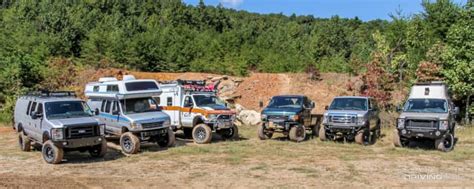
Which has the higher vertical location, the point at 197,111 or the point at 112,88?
the point at 112,88

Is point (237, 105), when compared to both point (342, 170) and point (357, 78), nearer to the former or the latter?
point (357, 78)

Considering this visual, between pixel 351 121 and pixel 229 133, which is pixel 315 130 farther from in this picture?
pixel 229 133

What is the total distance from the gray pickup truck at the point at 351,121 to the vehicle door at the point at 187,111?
5417mm

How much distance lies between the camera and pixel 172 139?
1762 cm

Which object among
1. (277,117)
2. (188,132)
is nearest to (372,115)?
(277,117)

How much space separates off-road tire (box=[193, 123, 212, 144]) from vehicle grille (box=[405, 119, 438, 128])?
7.50 m

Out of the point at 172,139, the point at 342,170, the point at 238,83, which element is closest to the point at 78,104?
the point at 172,139

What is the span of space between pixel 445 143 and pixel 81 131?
41.6 feet

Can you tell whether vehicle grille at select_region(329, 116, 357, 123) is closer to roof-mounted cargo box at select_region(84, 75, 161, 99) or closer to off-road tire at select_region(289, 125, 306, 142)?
off-road tire at select_region(289, 125, 306, 142)

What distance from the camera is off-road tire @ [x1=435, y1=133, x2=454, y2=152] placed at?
669 inches

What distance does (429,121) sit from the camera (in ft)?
55.6

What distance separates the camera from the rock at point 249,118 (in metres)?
27.0

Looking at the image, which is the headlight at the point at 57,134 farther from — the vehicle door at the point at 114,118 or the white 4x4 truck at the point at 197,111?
the white 4x4 truck at the point at 197,111

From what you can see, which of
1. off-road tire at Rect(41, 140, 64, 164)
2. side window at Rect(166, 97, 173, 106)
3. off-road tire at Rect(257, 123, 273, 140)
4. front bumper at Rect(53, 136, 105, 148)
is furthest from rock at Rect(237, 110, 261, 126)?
off-road tire at Rect(41, 140, 64, 164)
